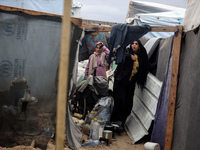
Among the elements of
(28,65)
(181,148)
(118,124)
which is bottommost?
(118,124)

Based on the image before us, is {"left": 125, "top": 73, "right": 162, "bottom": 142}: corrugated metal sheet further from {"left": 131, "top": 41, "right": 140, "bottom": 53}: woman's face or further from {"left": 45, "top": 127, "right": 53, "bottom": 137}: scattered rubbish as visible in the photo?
{"left": 45, "top": 127, "right": 53, "bottom": 137}: scattered rubbish

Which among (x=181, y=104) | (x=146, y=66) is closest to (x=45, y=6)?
(x=146, y=66)

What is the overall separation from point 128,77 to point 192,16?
7.62 feet

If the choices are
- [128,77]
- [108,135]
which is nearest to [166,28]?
[128,77]

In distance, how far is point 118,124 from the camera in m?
6.09

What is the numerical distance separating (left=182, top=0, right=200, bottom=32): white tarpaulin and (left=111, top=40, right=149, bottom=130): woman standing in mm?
1804

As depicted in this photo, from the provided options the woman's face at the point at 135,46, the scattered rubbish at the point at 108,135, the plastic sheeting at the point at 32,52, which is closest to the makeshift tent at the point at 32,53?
the plastic sheeting at the point at 32,52

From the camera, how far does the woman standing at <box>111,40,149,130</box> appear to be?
19.1 feet

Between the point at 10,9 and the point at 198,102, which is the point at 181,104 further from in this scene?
the point at 10,9

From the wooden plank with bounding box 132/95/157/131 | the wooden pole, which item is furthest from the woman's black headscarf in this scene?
the wooden pole

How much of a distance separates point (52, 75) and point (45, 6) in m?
6.57

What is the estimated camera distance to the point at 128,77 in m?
5.84

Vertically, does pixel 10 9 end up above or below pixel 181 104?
above

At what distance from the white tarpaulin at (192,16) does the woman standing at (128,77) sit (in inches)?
71.0
